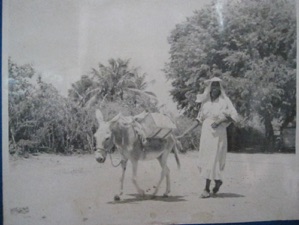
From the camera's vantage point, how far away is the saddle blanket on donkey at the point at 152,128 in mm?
2004

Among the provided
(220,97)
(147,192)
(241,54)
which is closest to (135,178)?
(147,192)

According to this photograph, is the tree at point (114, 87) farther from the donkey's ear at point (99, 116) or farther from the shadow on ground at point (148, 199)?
the shadow on ground at point (148, 199)

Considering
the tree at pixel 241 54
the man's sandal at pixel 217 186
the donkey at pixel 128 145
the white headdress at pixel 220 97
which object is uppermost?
the tree at pixel 241 54

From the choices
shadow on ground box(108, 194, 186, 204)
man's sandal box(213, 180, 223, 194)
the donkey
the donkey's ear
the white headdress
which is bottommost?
shadow on ground box(108, 194, 186, 204)

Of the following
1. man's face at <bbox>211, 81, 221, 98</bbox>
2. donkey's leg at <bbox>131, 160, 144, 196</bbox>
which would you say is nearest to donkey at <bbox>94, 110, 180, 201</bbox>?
donkey's leg at <bbox>131, 160, 144, 196</bbox>

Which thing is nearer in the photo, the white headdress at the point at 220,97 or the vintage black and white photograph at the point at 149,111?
the vintage black and white photograph at the point at 149,111

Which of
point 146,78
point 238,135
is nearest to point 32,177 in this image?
point 146,78

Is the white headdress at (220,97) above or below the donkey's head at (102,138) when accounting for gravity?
above

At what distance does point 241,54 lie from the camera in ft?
6.72

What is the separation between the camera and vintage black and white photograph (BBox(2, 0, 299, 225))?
1913 millimetres

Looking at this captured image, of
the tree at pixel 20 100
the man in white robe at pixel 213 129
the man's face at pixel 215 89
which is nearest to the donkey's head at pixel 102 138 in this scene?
the tree at pixel 20 100

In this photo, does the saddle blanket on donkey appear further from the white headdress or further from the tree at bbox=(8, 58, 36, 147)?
the tree at bbox=(8, 58, 36, 147)

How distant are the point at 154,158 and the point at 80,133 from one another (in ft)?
1.18

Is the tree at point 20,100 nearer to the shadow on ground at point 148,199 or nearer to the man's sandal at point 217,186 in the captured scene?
the shadow on ground at point 148,199
